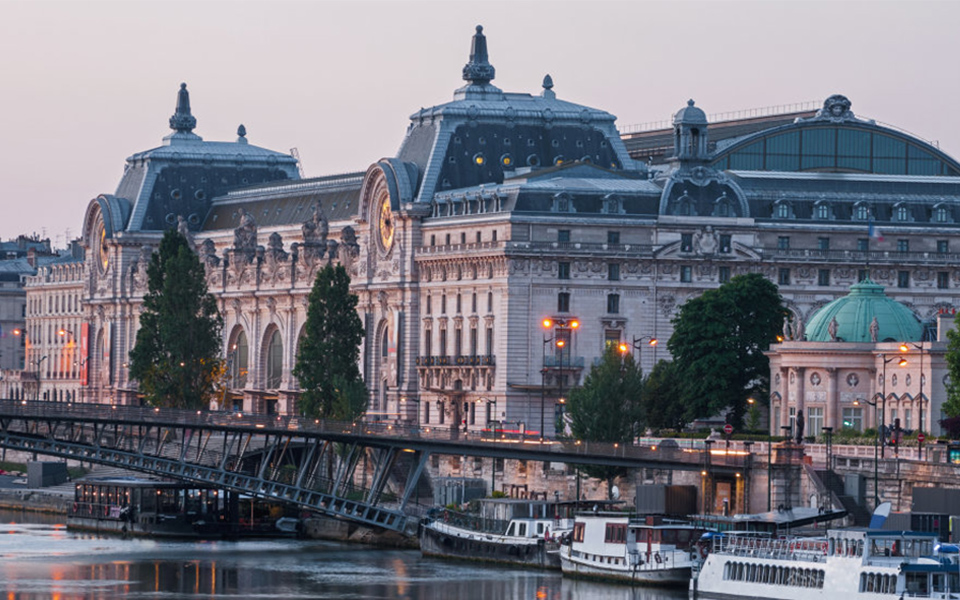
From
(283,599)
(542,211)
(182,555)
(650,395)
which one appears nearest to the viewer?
(283,599)

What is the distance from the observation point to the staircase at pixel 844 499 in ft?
424

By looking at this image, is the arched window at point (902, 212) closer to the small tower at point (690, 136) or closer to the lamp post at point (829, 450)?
the small tower at point (690, 136)

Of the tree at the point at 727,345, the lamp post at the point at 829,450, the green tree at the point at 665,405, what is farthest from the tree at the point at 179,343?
the lamp post at the point at 829,450

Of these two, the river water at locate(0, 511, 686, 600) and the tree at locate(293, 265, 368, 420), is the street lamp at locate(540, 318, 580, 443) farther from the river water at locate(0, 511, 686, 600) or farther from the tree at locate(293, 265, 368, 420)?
the river water at locate(0, 511, 686, 600)

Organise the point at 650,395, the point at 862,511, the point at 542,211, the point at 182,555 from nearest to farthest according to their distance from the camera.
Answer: the point at 862,511 < the point at 182,555 < the point at 650,395 < the point at 542,211

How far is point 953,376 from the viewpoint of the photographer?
481ft

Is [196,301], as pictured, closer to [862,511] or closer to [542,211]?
[542,211]

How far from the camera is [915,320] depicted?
160 meters

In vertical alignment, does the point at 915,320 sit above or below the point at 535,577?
above

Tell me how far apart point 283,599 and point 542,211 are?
219ft

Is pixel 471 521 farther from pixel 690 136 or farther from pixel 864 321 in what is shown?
pixel 690 136

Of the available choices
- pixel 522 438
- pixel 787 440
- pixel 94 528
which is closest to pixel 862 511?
pixel 787 440

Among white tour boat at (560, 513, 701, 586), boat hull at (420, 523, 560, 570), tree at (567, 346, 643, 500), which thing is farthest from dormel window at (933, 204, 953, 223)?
white tour boat at (560, 513, 701, 586)

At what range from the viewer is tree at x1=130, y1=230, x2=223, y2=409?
628ft
